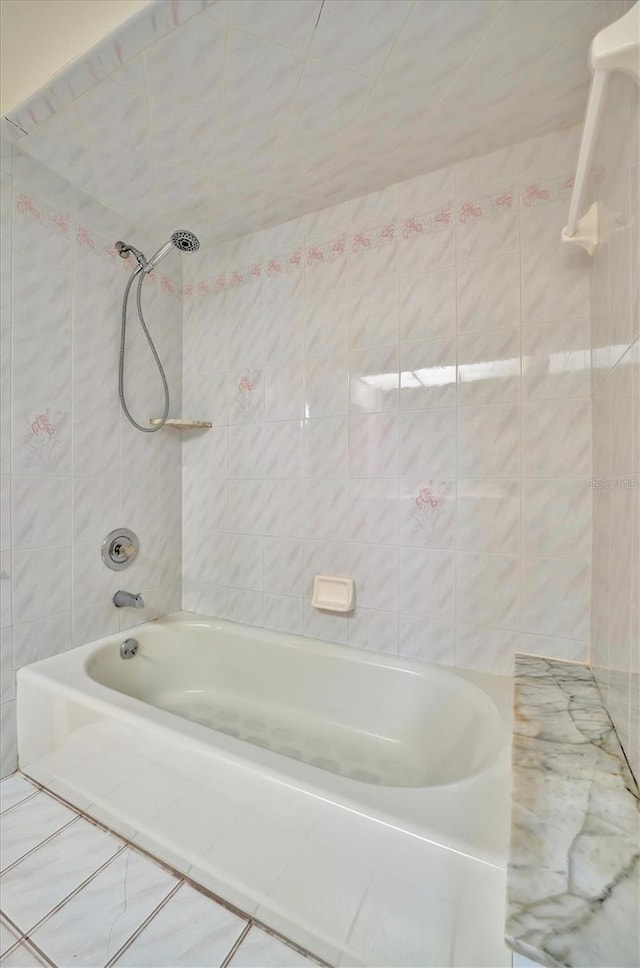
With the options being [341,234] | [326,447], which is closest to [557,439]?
[326,447]

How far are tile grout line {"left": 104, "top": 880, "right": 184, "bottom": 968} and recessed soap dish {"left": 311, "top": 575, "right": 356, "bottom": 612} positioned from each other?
82 cm

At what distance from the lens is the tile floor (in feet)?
2.63

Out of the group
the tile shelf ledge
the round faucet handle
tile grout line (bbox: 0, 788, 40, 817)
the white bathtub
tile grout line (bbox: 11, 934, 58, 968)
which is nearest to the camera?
the white bathtub

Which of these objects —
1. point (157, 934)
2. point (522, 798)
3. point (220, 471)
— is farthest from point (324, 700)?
point (220, 471)

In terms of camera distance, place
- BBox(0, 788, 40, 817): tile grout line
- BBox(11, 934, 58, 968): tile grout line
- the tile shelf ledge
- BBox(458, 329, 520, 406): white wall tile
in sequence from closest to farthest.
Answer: BBox(11, 934, 58, 968): tile grout line → BBox(0, 788, 40, 817): tile grout line → BBox(458, 329, 520, 406): white wall tile → the tile shelf ledge

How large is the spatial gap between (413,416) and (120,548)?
4.14 ft

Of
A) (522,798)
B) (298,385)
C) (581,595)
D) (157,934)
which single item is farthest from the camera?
(298,385)

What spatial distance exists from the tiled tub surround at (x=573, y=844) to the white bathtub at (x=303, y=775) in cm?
8

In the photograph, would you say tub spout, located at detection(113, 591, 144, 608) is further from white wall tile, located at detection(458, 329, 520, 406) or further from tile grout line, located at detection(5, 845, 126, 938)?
white wall tile, located at detection(458, 329, 520, 406)

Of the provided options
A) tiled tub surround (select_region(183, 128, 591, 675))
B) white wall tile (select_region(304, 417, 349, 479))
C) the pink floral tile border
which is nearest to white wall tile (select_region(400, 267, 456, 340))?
tiled tub surround (select_region(183, 128, 591, 675))

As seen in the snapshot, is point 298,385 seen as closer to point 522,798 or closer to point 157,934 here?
point 522,798

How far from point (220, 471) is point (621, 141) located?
1591mm

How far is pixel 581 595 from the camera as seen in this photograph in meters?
1.19

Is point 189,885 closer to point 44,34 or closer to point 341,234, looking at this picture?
point 341,234
